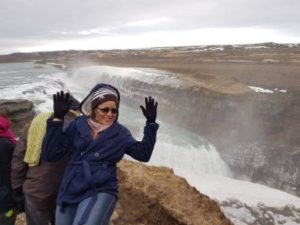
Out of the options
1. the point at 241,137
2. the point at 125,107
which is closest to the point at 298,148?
the point at 241,137

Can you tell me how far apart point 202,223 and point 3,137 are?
4.19 metres

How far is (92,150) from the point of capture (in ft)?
10.4

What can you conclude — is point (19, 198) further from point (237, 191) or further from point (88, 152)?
point (237, 191)

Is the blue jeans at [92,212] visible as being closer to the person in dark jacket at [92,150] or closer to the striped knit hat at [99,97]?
the person in dark jacket at [92,150]

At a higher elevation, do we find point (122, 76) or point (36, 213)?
point (36, 213)

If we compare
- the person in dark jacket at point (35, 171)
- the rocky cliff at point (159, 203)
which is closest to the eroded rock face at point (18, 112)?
the rocky cliff at point (159, 203)

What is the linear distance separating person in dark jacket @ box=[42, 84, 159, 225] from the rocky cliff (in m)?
3.16

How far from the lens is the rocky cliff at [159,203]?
6.72 metres

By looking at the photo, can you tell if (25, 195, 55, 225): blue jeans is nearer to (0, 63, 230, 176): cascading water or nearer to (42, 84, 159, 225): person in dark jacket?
(42, 84, 159, 225): person in dark jacket

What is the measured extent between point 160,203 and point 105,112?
13.8ft

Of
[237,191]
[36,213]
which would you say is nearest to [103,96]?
[36,213]

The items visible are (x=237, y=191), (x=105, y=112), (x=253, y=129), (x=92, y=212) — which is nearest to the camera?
(x=92, y=212)

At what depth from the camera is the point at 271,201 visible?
10406 mm

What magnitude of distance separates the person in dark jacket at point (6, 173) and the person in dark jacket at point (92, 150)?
473mm
